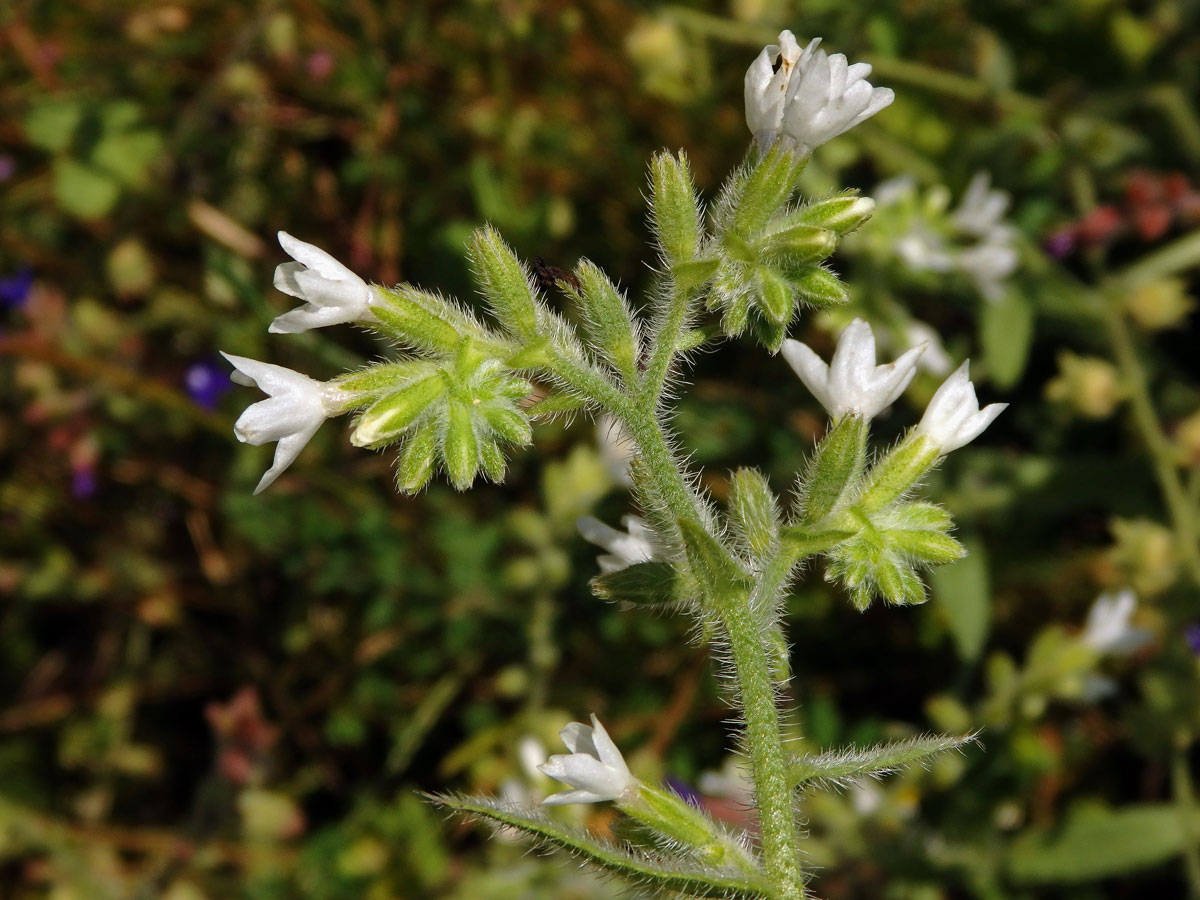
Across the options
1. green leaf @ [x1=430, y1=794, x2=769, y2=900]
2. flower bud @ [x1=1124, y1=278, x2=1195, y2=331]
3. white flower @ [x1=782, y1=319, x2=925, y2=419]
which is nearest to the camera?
green leaf @ [x1=430, y1=794, x2=769, y2=900]

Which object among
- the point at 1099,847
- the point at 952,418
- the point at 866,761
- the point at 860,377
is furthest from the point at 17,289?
the point at 1099,847

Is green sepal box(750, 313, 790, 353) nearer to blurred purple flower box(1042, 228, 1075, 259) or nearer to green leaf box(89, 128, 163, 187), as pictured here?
blurred purple flower box(1042, 228, 1075, 259)

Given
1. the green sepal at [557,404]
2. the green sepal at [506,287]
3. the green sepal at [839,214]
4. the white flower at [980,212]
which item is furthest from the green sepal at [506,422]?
the white flower at [980,212]

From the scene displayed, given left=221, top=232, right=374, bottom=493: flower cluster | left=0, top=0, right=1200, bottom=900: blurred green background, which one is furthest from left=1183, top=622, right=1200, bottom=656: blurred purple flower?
left=221, top=232, right=374, bottom=493: flower cluster

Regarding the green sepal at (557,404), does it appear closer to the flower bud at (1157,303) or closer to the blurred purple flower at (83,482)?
the flower bud at (1157,303)

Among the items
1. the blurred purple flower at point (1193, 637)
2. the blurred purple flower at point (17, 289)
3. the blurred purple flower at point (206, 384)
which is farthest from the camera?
the blurred purple flower at point (17, 289)

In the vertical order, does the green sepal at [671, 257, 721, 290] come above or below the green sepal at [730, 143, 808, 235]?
below
